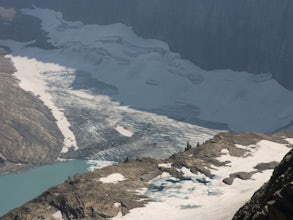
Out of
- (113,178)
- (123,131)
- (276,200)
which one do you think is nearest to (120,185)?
(113,178)

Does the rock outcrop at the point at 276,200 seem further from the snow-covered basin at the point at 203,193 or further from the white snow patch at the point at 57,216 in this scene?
the white snow patch at the point at 57,216

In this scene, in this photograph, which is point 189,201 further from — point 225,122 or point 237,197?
point 225,122

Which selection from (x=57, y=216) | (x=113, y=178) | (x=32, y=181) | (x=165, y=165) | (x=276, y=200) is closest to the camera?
(x=276, y=200)

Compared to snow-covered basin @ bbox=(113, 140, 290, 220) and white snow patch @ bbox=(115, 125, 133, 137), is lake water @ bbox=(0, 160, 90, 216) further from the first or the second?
snow-covered basin @ bbox=(113, 140, 290, 220)

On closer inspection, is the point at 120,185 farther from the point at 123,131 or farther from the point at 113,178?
the point at 123,131

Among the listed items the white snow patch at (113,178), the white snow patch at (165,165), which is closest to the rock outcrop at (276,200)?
the white snow patch at (113,178)

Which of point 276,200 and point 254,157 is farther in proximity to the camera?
Answer: point 254,157
